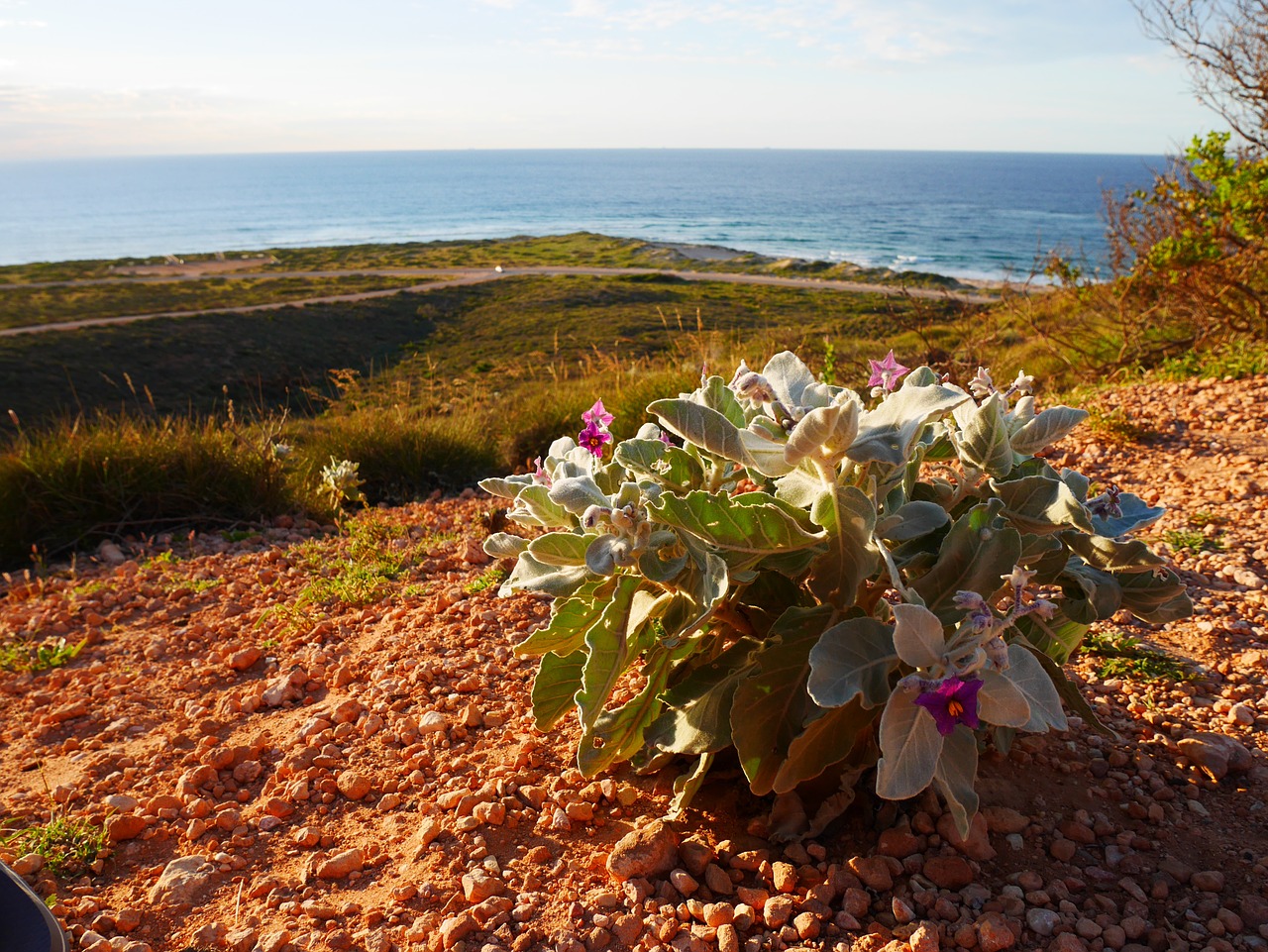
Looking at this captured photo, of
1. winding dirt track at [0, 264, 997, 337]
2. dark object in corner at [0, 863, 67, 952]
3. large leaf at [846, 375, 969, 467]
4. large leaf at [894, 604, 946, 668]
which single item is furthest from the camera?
winding dirt track at [0, 264, 997, 337]

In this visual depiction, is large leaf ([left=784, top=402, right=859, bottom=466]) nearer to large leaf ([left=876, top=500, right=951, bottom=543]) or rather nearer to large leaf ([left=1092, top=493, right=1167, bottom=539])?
large leaf ([left=876, top=500, right=951, bottom=543])

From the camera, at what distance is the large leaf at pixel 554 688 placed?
173 cm

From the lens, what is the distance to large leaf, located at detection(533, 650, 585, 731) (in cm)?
173

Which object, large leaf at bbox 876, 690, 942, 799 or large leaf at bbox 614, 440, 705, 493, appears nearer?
large leaf at bbox 876, 690, 942, 799

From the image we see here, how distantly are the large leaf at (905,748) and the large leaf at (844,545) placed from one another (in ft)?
0.86

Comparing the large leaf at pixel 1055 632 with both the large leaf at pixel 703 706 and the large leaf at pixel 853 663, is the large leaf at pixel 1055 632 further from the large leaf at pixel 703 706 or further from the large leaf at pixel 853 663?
the large leaf at pixel 703 706

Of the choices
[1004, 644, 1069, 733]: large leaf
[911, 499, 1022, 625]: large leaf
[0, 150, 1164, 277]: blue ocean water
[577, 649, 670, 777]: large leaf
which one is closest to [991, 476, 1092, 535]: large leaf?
[911, 499, 1022, 625]: large leaf

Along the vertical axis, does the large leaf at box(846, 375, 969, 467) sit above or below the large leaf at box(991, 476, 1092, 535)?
above

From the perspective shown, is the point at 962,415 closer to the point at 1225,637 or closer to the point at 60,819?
the point at 1225,637

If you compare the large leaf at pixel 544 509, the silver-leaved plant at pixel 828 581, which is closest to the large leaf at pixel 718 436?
the silver-leaved plant at pixel 828 581

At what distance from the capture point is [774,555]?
1.67 metres

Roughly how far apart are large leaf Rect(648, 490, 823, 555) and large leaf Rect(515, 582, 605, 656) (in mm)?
274

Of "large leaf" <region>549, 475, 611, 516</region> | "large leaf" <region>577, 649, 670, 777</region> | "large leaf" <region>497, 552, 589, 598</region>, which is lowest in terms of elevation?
"large leaf" <region>577, 649, 670, 777</region>

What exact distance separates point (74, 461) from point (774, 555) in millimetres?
5538
